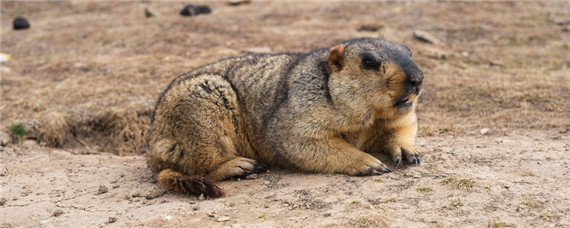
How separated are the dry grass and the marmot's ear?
9.15 feet

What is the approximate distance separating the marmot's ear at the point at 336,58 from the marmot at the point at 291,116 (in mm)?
12

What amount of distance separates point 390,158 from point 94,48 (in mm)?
10900

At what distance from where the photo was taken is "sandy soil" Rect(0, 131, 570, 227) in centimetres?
479

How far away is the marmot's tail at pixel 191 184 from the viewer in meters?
5.78

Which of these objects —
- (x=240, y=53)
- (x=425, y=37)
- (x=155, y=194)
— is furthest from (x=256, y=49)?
(x=155, y=194)

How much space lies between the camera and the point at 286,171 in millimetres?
6488

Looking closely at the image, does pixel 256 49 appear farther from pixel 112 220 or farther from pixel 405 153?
pixel 112 220

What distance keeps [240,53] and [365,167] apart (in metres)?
7.51

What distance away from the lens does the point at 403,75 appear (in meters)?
5.36

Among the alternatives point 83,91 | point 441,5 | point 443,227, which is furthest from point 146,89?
point 441,5

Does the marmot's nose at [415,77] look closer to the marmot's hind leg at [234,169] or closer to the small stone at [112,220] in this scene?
the marmot's hind leg at [234,169]

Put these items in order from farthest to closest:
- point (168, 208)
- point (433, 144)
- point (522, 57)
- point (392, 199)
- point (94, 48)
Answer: point (94, 48), point (522, 57), point (433, 144), point (168, 208), point (392, 199)

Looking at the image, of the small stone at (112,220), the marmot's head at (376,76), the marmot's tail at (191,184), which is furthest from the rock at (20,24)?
the marmot's head at (376,76)

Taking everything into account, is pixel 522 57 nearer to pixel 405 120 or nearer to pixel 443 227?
pixel 405 120
